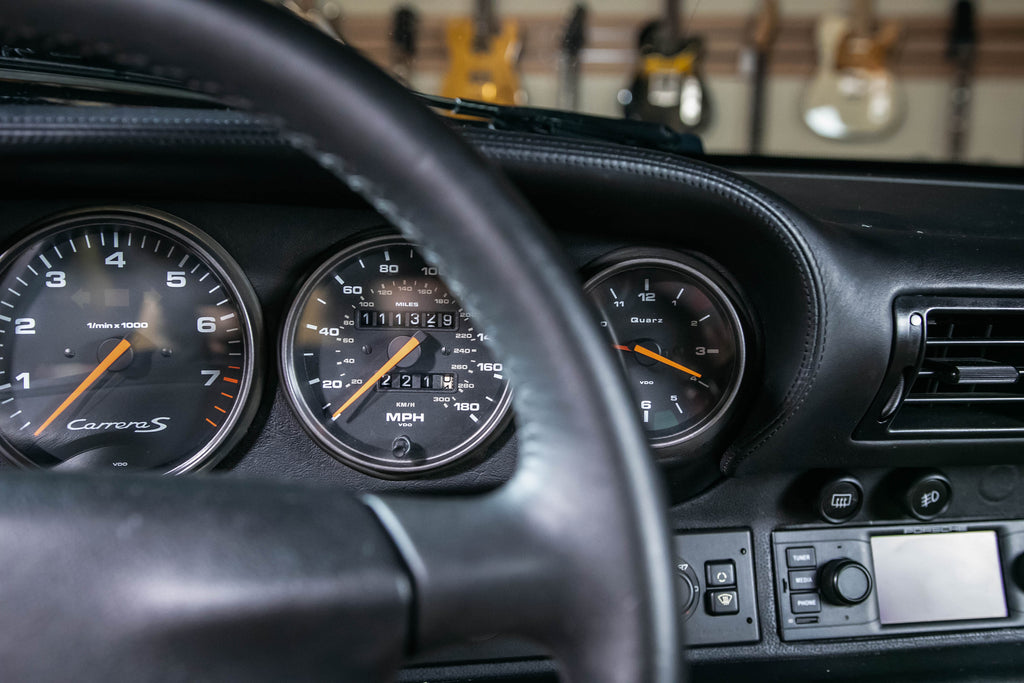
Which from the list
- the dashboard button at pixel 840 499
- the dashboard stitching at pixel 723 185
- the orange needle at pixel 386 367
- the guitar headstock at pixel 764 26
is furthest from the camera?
the guitar headstock at pixel 764 26

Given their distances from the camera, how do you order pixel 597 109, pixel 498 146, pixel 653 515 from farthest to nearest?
pixel 597 109, pixel 498 146, pixel 653 515

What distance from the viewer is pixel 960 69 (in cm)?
469

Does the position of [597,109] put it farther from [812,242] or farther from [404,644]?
[404,644]

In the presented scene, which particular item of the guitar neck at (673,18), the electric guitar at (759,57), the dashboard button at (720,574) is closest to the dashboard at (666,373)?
the dashboard button at (720,574)

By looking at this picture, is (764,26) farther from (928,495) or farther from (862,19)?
(928,495)

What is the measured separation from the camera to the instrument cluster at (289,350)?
138 cm

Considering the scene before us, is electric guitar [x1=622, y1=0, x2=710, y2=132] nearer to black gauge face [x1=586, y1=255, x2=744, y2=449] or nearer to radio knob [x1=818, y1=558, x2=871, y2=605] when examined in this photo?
black gauge face [x1=586, y1=255, x2=744, y2=449]

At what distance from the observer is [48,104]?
116cm

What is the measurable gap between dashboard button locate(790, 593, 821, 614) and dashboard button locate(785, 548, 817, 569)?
0.15ft

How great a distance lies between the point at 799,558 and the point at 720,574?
5.5 inches

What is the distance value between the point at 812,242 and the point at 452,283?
742 millimetres

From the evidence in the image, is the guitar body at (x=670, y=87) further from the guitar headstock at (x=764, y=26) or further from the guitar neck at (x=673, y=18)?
the guitar headstock at (x=764, y=26)

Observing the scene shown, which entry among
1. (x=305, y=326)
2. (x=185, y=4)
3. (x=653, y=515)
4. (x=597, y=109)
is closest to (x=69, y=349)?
(x=305, y=326)

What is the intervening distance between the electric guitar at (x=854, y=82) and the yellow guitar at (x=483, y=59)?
1.78m
